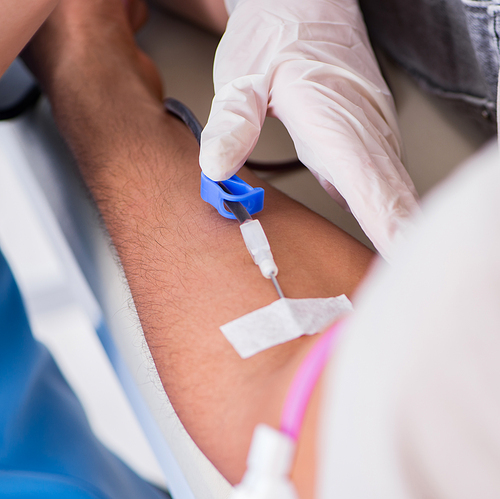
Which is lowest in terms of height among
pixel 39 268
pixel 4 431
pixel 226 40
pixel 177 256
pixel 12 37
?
pixel 39 268

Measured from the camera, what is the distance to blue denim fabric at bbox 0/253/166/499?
2.47 ft

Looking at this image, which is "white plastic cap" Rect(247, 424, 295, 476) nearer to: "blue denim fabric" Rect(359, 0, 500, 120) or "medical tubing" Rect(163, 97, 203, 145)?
"medical tubing" Rect(163, 97, 203, 145)

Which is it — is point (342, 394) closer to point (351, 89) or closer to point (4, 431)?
point (351, 89)

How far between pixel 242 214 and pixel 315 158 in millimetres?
163

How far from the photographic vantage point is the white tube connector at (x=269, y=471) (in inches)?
11.3

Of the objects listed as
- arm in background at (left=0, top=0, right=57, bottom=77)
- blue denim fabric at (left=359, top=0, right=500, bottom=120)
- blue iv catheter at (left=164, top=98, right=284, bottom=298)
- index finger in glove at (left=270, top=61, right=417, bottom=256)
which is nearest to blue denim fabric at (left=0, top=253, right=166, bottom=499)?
arm in background at (left=0, top=0, right=57, bottom=77)

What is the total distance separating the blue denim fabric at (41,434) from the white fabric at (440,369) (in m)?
0.70

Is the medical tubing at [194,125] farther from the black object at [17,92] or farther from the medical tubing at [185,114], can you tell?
the black object at [17,92]

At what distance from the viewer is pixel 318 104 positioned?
67 centimetres

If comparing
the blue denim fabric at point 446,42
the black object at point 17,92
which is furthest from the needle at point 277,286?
the black object at point 17,92

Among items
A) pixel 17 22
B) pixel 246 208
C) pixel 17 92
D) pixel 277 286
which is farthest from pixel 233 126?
pixel 17 92

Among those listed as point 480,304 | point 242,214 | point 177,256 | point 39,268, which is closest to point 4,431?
point 177,256

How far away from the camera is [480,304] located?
23 cm

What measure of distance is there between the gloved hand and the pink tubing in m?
0.28
